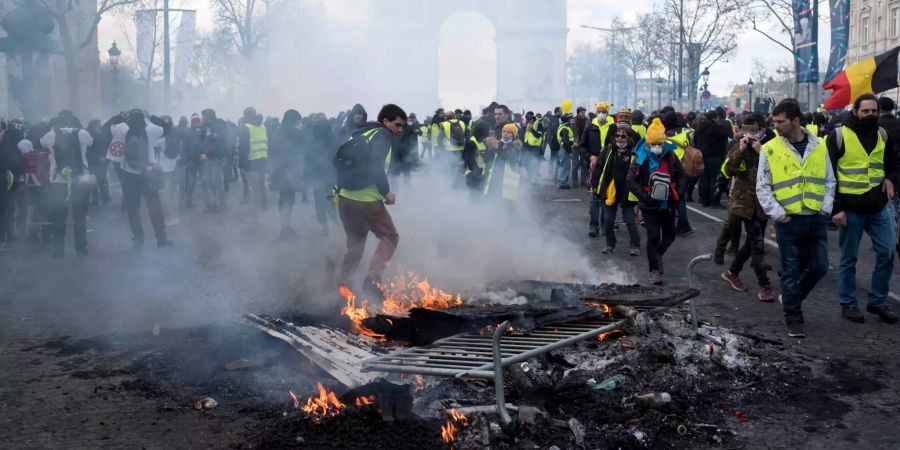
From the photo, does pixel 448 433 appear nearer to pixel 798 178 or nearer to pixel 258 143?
pixel 798 178

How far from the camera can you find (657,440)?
14.3 feet

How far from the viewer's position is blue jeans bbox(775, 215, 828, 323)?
659 cm

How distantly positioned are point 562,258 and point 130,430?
575 centimetres

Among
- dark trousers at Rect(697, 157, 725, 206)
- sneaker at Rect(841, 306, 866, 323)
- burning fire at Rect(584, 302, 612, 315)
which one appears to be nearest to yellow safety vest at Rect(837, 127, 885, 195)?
sneaker at Rect(841, 306, 866, 323)

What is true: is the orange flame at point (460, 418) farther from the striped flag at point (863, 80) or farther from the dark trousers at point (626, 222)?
the striped flag at point (863, 80)

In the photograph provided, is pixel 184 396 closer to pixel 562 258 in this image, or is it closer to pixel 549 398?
pixel 549 398

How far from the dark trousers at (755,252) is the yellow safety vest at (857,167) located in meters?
1.22

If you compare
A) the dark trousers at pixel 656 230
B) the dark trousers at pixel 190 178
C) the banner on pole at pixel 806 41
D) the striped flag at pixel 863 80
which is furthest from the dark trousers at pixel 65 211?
the banner on pole at pixel 806 41

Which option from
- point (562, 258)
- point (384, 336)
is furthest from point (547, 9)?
point (384, 336)

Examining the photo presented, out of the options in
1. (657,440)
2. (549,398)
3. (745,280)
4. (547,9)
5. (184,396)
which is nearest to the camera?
(657,440)

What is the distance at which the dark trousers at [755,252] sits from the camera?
7.83 m

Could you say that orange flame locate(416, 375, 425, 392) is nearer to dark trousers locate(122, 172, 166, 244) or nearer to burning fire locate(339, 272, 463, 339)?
burning fire locate(339, 272, 463, 339)

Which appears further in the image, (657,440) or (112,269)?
(112,269)

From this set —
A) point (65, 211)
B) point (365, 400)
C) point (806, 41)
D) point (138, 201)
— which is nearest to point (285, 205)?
point (138, 201)
